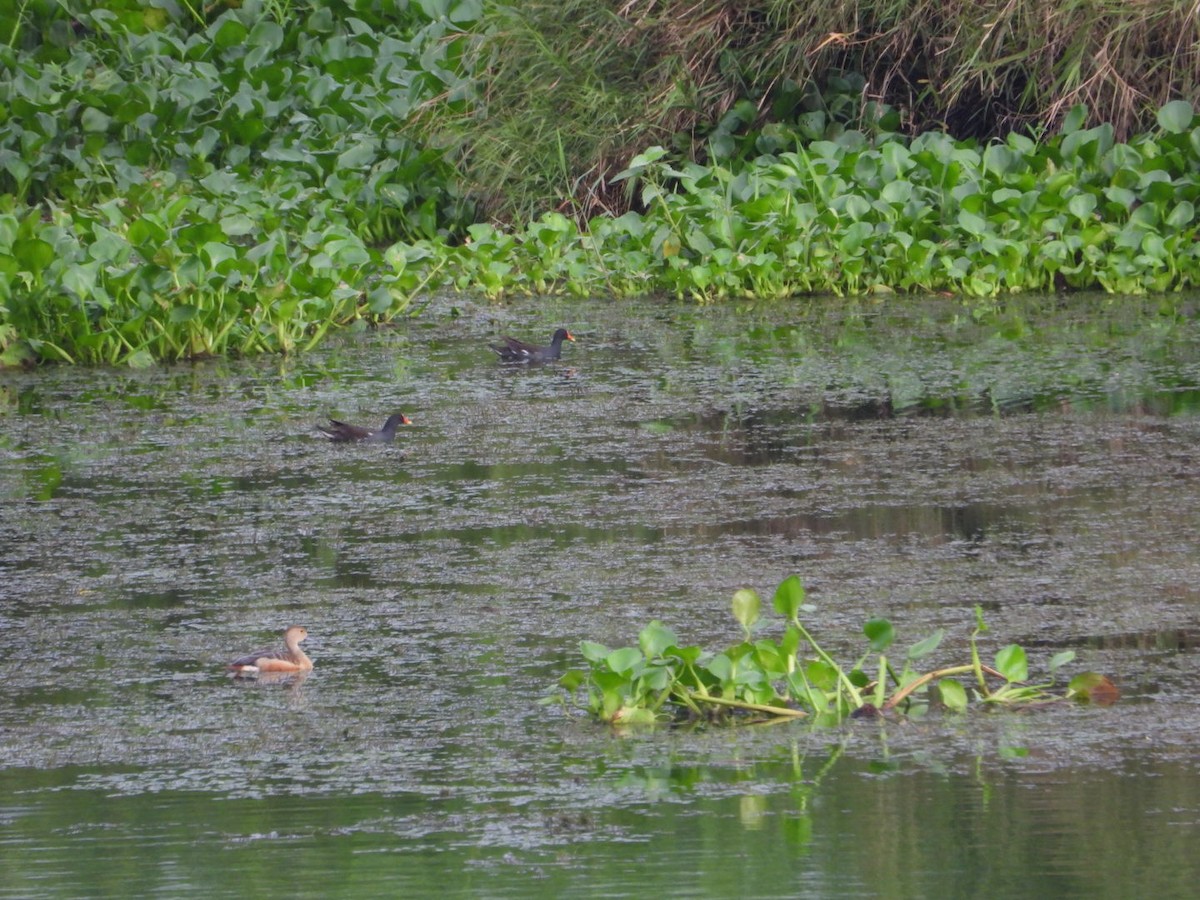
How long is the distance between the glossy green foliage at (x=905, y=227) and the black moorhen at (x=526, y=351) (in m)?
1.44

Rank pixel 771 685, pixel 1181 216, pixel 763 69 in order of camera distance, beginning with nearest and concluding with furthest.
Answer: pixel 771 685 → pixel 1181 216 → pixel 763 69

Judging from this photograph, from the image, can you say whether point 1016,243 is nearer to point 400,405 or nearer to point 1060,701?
point 400,405

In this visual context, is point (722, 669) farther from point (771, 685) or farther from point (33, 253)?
point (33, 253)

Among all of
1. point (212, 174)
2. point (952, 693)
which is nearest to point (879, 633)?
point (952, 693)

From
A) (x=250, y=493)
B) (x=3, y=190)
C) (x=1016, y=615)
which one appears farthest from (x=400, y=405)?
(x=3, y=190)

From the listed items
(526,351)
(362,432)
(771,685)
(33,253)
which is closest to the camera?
(771,685)

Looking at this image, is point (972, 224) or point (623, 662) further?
point (972, 224)

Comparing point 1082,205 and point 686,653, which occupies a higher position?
point 1082,205

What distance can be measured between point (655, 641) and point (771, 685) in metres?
0.24

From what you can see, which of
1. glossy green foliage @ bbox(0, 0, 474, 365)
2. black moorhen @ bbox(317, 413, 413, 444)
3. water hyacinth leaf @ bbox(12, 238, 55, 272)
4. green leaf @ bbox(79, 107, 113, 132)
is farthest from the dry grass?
black moorhen @ bbox(317, 413, 413, 444)

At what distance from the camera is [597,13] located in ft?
33.7

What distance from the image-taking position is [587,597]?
4.56m

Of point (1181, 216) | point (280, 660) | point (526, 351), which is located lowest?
point (280, 660)

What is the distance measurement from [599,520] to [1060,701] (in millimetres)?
1841
